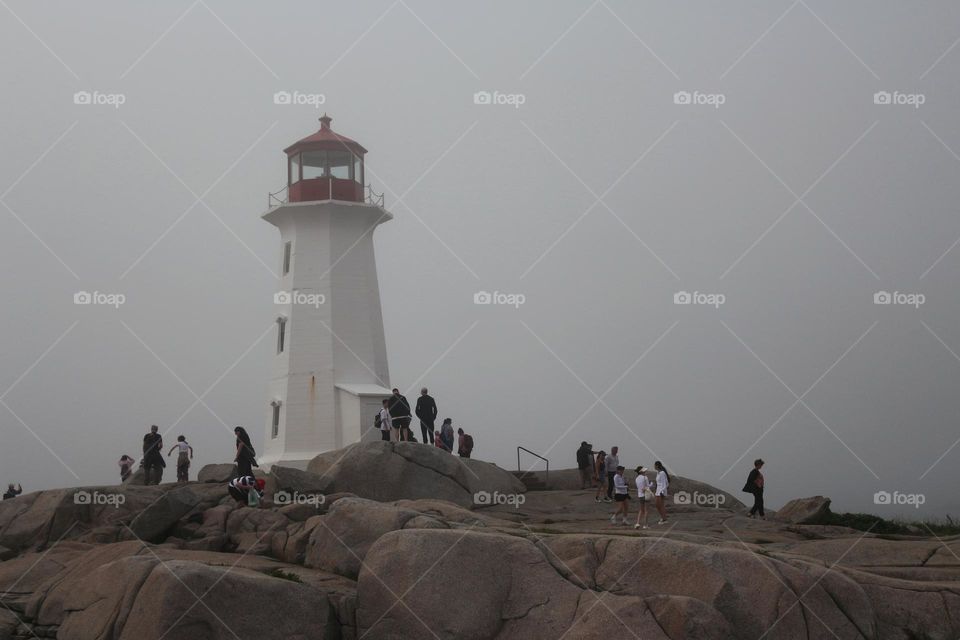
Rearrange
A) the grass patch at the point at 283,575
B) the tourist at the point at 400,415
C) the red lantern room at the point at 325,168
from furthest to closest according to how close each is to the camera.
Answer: the red lantern room at the point at 325,168
the tourist at the point at 400,415
the grass patch at the point at 283,575

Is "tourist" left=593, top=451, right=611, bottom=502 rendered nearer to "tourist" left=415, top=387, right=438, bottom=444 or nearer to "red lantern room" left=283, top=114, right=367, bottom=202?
"tourist" left=415, top=387, right=438, bottom=444

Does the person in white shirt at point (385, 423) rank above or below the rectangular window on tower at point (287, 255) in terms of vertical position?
below

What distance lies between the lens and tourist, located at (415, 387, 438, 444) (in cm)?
3669

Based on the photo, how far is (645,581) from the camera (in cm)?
2027

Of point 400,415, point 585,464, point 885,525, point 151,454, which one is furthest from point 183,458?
point 885,525

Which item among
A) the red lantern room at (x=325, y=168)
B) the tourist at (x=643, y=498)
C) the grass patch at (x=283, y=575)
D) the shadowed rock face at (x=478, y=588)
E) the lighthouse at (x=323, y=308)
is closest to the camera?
the shadowed rock face at (x=478, y=588)

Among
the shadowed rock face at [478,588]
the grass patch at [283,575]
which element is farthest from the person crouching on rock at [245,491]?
the grass patch at [283,575]

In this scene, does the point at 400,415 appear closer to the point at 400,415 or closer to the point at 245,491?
the point at 400,415

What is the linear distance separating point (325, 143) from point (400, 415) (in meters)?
11.0

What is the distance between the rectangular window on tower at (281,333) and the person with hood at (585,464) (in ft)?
37.4

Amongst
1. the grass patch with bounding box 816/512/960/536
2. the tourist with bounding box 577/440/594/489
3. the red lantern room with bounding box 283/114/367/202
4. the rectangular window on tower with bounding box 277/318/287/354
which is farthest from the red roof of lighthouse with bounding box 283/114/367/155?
the grass patch with bounding box 816/512/960/536

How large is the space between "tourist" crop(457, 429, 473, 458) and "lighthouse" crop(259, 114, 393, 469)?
322cm

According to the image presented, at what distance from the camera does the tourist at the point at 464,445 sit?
1538 inches

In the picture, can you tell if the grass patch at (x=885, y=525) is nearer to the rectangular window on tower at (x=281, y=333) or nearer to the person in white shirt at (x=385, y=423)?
the person in white shirt at (x=385, y=423)
